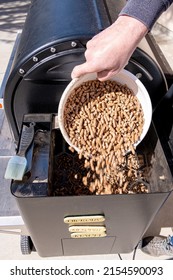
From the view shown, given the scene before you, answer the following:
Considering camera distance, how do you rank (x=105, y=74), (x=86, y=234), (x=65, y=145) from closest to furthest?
1. (x=105, y=74)
2. (x=86, y=234)
3. (x=65, y=145)

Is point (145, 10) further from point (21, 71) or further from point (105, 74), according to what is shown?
point (21, 71)

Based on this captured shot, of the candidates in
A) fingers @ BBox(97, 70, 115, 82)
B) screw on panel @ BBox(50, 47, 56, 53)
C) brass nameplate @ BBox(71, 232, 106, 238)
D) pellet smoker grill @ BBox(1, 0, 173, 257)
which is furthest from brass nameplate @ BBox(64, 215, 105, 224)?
screw on panel @ BBox(50, 47, 56, 53)

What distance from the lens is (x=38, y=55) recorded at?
1.11 meters

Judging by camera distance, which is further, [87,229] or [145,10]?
[87,229]

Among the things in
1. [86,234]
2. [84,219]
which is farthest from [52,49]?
[86,234]

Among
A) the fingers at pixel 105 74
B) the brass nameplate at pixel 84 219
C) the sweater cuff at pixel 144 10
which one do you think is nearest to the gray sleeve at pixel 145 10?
the sweater cuff at pixel 144 10

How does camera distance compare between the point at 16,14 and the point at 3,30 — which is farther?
the point at 16,14

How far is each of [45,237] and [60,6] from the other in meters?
1.03

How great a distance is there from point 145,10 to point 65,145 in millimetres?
710

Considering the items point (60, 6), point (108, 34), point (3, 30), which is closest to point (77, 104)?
point (108, 34)

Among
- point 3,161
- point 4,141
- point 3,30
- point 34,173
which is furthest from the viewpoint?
point 3,30

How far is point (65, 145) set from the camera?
140 cm

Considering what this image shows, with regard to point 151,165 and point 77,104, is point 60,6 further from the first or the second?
point 151,165

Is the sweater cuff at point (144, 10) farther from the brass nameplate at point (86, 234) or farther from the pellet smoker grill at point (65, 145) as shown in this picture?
the brass nameplate at point (86, 234)
